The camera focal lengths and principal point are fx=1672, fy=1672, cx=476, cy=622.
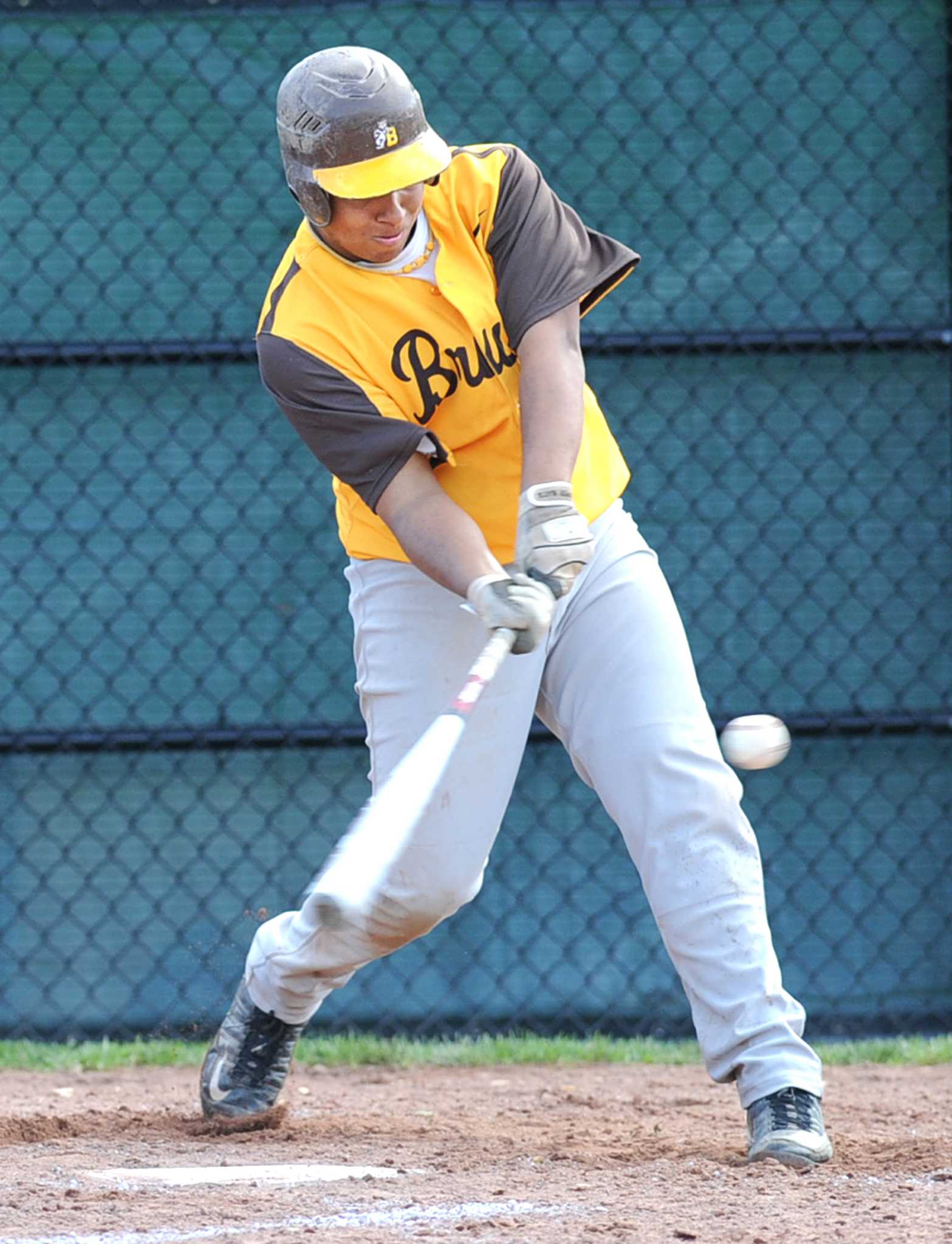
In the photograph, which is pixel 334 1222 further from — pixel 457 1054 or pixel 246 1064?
pixel 457 1054

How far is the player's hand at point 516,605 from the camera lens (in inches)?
109

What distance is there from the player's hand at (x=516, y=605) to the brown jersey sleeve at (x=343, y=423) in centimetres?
31

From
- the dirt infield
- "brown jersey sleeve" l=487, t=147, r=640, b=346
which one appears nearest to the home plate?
the dirt infield

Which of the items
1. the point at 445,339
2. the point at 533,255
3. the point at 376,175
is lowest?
the point at 445,339

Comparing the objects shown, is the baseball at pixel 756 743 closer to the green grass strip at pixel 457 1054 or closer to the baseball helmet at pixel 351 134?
the green grass strip at pixel 457 1054

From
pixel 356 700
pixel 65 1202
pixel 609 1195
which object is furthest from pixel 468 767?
pixel 356 700

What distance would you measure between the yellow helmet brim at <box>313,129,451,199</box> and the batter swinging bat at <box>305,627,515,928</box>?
779 millimetres

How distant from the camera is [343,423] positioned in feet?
9.88

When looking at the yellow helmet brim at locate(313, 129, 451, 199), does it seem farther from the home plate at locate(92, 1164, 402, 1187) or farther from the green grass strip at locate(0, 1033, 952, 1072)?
the green grass strip at locate(0, 1033, 952, 1072)

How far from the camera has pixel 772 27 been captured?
16.2 ft

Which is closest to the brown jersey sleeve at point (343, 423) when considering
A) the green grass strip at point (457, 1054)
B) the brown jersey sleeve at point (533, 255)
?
the brown jersey sleeve at point (533, 255)

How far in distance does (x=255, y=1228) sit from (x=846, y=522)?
3013 mm

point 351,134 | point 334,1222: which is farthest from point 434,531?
point 334,1222

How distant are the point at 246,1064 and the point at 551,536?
1.39 meters
